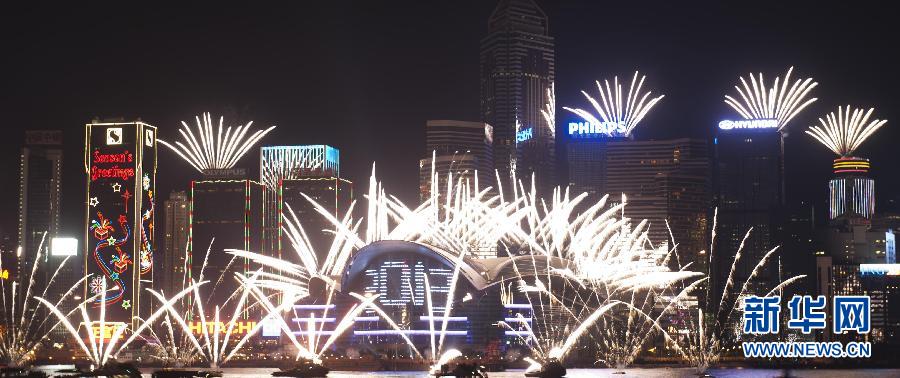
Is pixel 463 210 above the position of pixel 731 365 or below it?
above

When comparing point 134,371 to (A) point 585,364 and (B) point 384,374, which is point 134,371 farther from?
(A) point 585,364

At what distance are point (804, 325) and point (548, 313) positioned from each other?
8176cm

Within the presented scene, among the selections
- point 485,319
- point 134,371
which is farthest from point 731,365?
point 134,371

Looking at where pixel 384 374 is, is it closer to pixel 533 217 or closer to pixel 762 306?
pixel 533 217

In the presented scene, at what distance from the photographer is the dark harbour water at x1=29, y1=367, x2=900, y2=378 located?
16438 centimetres

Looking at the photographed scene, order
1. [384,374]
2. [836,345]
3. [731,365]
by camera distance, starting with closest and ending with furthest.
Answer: [836,345] → [384,374] → [731,365]

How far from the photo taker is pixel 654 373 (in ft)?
571

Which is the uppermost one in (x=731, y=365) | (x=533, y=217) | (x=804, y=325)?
(x=533, y=217)

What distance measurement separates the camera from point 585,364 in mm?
192750

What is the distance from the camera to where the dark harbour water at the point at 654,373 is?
164 meters

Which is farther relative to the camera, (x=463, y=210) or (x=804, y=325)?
(x=463, y=210)

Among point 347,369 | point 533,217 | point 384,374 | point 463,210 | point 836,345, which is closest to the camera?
point 836,345

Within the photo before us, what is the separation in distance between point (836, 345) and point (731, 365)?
68.8m

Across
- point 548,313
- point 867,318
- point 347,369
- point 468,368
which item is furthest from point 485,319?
point 867,318
